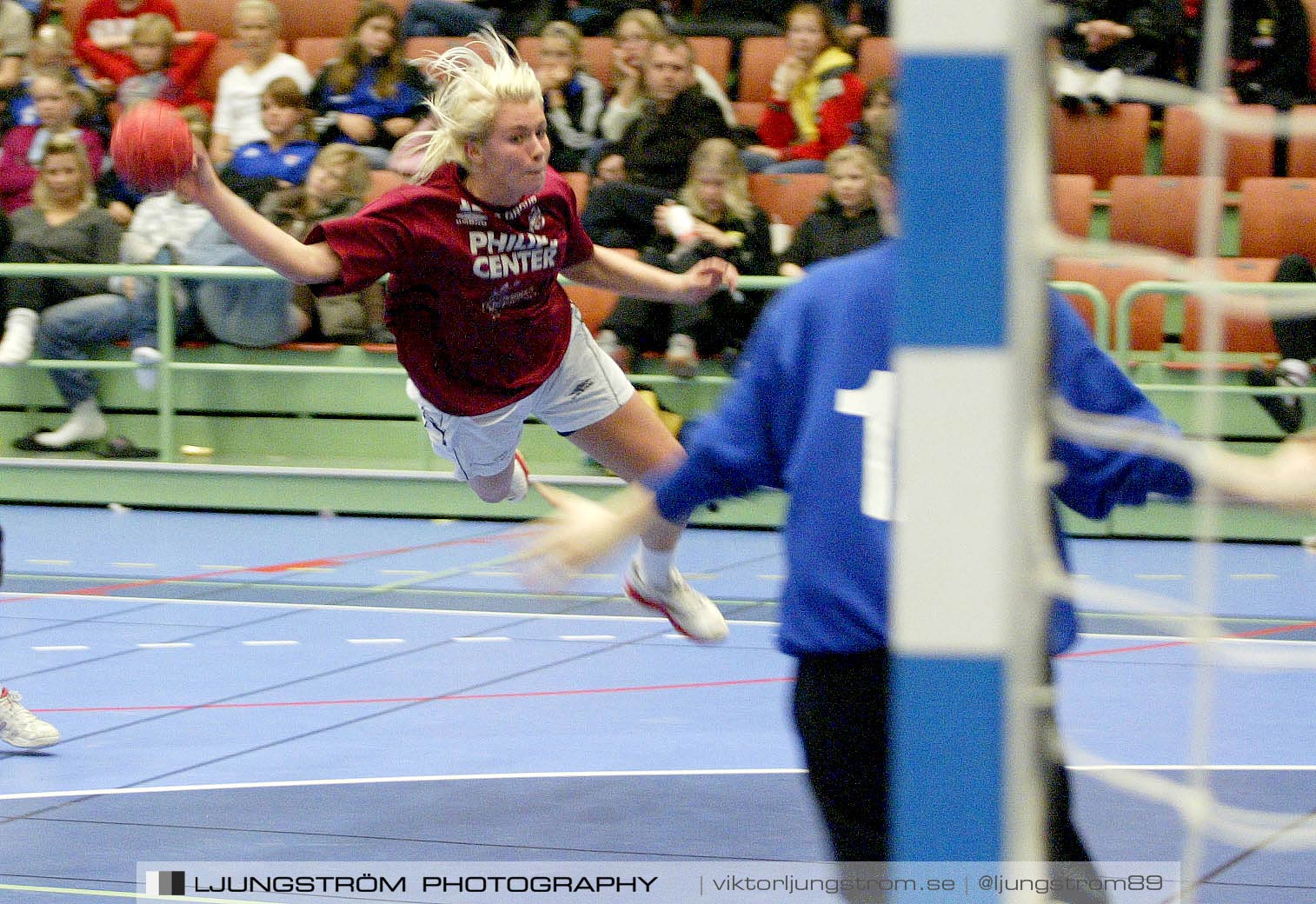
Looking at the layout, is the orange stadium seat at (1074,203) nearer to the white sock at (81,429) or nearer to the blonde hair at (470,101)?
the blonde hair at (470,101)

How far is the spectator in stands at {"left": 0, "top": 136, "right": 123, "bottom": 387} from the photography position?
9.52m

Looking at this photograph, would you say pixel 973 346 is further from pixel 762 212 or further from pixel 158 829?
pixel 762 212

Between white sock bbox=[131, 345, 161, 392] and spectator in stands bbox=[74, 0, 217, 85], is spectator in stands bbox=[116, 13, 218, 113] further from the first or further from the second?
white sock bbox=[131, 345, 161, 392]

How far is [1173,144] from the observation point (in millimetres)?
9625

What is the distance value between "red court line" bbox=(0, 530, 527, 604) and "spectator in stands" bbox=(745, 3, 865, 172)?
114 inches

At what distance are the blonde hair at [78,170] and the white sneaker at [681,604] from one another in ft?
19.4

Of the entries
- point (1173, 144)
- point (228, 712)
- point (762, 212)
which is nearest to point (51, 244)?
point (762, 212)

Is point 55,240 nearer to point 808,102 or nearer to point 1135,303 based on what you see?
point 808,102

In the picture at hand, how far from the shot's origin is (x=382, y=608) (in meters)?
7.22

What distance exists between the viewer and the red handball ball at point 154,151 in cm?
362

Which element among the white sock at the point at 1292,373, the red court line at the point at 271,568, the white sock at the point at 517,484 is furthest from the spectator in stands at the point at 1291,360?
the white sock at the point at 517,484

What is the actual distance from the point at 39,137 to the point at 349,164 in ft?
7.87

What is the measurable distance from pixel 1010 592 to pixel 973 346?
256 millimetres

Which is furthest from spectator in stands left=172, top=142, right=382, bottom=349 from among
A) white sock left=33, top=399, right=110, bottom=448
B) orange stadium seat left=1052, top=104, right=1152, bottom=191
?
orange stadium seat left=1052, top=104, right=1152, bottom=191
